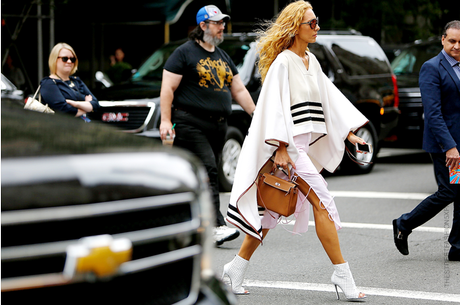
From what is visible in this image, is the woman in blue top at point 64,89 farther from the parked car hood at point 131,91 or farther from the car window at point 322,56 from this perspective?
the car window at point 322,56

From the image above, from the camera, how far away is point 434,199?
226 inches

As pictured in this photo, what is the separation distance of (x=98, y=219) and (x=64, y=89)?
458 centimetres

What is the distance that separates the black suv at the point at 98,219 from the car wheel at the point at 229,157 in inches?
265

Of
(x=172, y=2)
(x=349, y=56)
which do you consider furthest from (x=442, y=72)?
(x=172, y=2)

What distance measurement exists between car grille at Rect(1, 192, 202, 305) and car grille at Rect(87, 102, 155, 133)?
631 cm

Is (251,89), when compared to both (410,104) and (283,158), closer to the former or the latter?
(410,104)

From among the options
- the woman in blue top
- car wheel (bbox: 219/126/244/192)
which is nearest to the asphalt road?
car wheel (bbox: 219/126/244/192)

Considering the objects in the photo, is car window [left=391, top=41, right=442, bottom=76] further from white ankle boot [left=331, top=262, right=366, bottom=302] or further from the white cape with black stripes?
white ankle boot [left=331, top=262, right=366, bottom=302]

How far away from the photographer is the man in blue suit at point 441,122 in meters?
5.68

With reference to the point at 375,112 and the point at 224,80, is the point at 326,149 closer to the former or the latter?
the point at 224,80

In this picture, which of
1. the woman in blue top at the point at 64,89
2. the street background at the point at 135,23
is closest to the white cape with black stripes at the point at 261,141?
the woman in blue top at the point at 64,89

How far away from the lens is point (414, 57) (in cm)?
1364

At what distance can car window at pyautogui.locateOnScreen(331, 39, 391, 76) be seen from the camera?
11289 mm

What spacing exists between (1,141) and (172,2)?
48.1 feet
